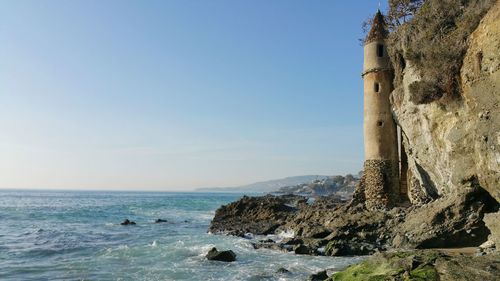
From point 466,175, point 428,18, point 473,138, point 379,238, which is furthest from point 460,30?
point 379,238

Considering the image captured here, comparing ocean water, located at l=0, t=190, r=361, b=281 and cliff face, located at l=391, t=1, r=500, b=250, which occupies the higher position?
cliff face, located at l=391, t=1, r=500, b=250

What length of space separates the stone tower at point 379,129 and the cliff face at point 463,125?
2.44 m

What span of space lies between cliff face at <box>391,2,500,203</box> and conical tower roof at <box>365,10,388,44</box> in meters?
4.41

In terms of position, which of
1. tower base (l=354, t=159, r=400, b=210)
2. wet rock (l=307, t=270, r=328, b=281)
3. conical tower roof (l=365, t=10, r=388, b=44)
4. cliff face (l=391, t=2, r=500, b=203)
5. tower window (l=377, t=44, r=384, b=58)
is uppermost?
conical tower roof (l=365, t=10, r=388, b=44)

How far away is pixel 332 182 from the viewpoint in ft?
519

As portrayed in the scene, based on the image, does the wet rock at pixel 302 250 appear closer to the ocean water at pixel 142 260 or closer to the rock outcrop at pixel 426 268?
the ocean water at pixel 142 260

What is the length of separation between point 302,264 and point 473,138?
8053 millimetres

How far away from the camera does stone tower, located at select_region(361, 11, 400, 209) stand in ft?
86.6

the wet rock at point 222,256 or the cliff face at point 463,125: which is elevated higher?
the cliff face at point 463,125

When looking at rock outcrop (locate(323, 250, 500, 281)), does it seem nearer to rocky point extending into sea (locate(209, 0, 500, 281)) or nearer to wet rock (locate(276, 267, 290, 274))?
rocky point extending into sea (locate(209, 0, 500, 281))

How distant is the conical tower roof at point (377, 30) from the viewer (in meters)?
27.2

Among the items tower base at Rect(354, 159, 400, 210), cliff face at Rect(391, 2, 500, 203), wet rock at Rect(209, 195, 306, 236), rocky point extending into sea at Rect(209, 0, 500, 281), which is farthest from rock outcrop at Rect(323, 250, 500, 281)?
wet rock at Rect(209, 195, 306, 236)

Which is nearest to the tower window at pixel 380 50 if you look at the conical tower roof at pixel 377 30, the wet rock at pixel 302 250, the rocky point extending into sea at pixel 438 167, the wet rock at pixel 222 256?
the conical tower roof at pixel 377 30

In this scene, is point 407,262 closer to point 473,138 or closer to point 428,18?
point 473,138
